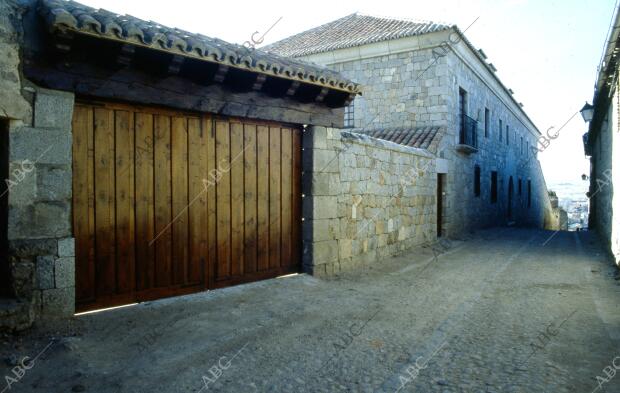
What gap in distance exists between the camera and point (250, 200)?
530 centimetres

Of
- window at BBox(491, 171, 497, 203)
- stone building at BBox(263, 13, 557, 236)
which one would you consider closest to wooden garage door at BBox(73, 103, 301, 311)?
stone building at BBox(263, 13, 557, 236)

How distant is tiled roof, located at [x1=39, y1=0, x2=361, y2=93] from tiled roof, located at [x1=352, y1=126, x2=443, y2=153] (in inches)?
239

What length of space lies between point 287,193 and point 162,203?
191cm

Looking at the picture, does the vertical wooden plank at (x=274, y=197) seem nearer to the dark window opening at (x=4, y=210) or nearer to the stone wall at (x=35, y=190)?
the stone wall at (x=35, y=190)

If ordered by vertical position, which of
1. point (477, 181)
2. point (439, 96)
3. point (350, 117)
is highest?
point (439, 96)

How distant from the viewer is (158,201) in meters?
4.38

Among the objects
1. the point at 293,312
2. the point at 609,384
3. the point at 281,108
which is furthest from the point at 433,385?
the point at 281,108

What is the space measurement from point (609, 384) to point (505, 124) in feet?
58.2

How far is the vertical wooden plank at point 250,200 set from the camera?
5.23 m

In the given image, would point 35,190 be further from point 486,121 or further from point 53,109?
point 486,121

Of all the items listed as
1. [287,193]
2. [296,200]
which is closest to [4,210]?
[287,193]

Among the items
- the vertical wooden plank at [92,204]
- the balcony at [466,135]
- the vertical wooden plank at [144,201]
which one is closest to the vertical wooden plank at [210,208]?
the vertical wooden plank at [144,201]

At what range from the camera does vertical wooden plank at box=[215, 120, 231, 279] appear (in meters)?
4.92

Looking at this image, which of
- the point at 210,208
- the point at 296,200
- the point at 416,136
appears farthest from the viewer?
the point at 416,136
